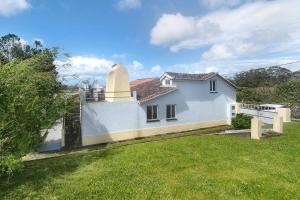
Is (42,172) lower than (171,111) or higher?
lower

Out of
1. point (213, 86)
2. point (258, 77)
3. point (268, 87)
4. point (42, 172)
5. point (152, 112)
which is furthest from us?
point (258, 77)

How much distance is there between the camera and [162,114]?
2509cm

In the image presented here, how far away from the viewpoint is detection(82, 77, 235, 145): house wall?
2145cm

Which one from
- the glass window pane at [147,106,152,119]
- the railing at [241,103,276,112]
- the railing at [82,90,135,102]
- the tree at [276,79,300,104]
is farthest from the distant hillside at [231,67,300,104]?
the railing at [82,90,135,102]

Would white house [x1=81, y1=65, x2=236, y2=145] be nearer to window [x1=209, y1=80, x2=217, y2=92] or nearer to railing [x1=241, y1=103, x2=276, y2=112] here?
window [x1=209, y1=80, x2=217, y2=92]

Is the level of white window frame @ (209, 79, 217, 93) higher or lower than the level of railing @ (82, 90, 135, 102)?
higher

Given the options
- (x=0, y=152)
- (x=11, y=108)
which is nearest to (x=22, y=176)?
(x=0, y=152)

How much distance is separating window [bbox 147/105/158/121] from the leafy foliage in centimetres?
1357

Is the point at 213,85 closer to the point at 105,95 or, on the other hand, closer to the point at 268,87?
the point at 105,95

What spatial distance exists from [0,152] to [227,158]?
9.06 m

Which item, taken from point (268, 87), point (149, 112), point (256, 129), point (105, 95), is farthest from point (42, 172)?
point (268, 87)

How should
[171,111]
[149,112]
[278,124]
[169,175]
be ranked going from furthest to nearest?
[171,111], [149,112], [278,124], [169,175]

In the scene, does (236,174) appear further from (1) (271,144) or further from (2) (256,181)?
(1) (271,144)

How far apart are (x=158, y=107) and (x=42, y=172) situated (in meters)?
15.3
